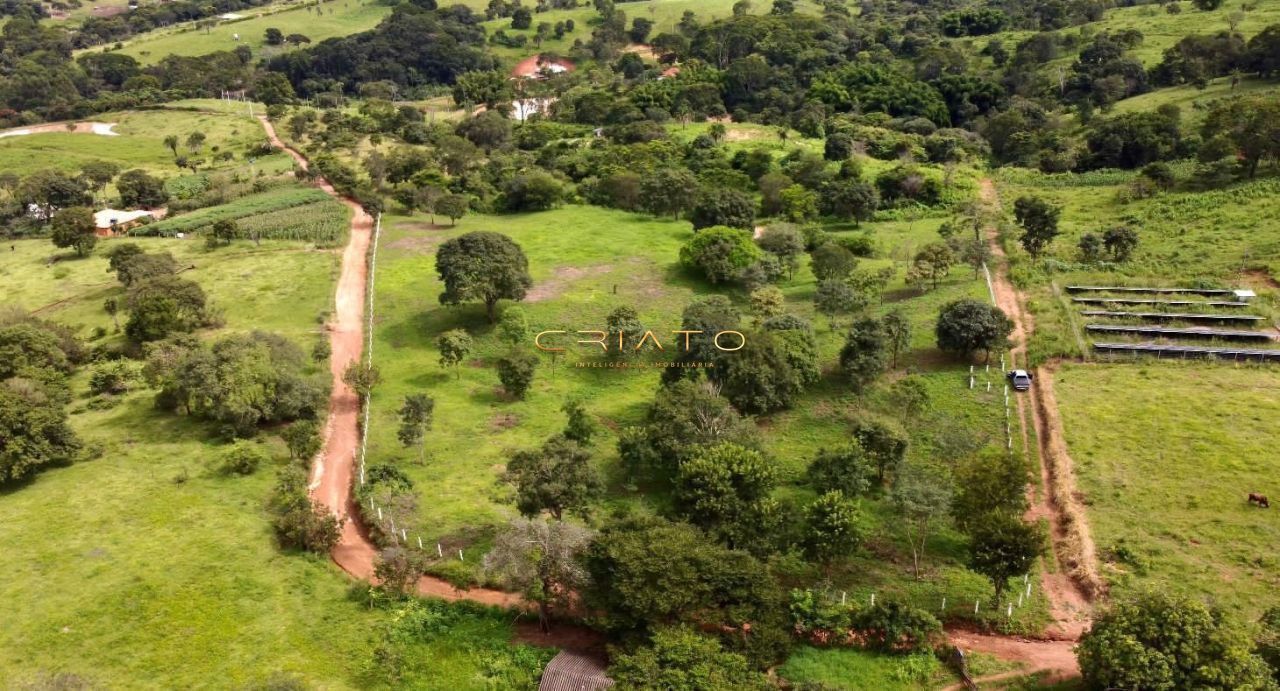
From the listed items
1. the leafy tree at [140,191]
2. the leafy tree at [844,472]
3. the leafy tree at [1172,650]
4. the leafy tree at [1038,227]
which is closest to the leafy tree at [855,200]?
the leafy tree at [1038,227]

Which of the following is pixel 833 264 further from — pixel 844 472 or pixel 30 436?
pixel 30 436

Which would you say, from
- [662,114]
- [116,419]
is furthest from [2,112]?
[116,419]

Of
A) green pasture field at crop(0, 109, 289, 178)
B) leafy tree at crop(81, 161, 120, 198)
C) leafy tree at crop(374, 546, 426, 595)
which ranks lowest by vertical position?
leafy tree at crop(374, 546, 426, 595)

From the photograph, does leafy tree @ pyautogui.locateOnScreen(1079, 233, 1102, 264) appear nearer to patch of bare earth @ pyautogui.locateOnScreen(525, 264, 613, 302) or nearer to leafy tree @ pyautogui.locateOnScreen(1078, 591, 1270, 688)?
→ patch of bare earth @ pyautogui.locateOnScreen(525, 264, 613, 302)

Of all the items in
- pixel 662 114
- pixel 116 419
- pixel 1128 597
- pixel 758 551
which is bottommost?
pixel 1128 597

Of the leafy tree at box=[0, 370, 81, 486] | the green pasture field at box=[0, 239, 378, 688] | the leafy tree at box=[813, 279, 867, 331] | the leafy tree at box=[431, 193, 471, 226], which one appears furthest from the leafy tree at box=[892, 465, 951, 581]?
the leafy tree at box=[431, 193, 471, 226]

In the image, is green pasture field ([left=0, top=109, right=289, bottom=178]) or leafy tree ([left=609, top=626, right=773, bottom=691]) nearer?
leafy tree ([left=609, top=626, right=773, bottom=691])

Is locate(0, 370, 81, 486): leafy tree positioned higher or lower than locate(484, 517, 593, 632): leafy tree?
higher

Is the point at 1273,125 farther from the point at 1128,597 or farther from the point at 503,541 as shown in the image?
the point at 503,541
